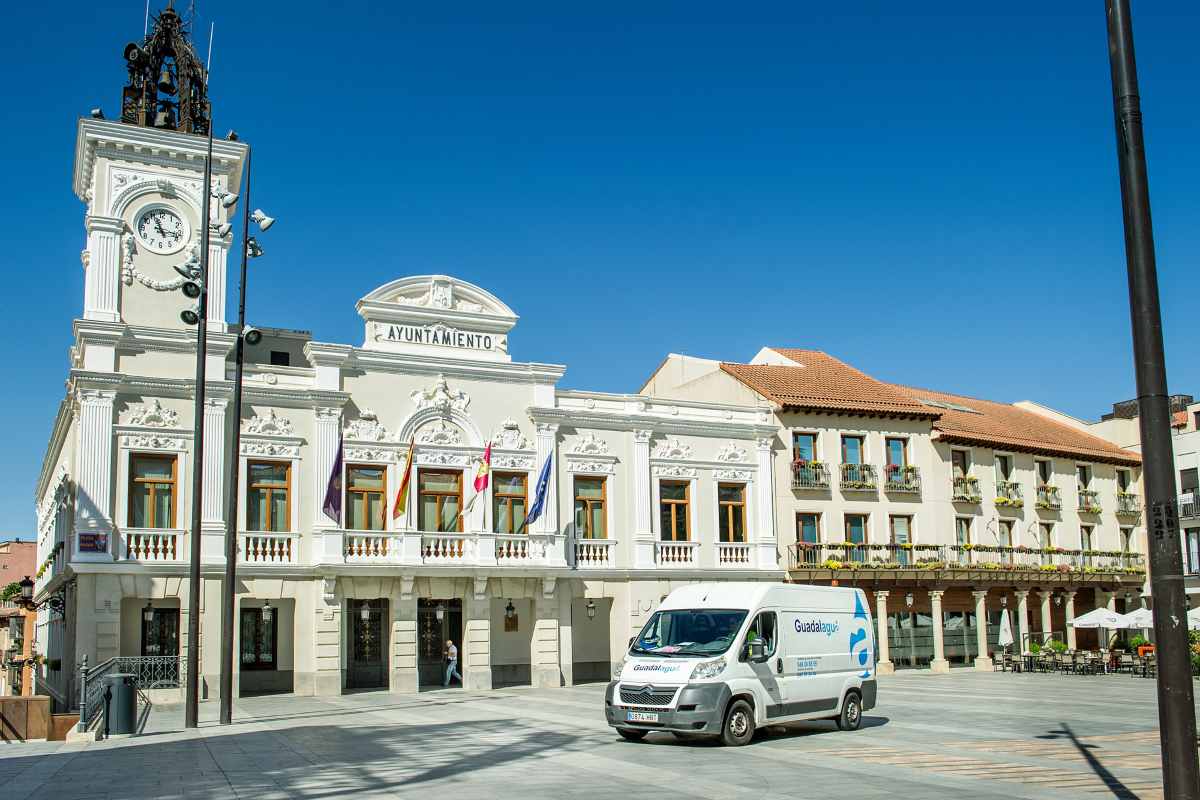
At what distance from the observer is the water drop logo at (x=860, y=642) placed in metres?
20.9

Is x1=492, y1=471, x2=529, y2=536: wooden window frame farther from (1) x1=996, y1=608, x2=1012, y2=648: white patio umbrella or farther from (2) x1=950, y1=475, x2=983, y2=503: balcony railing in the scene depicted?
(1) x1=996, y1=608, x2=1012, y2=648: white patio umbrella

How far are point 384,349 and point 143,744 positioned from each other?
16119 mm

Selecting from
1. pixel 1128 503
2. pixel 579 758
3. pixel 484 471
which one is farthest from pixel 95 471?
pixel 1128 503

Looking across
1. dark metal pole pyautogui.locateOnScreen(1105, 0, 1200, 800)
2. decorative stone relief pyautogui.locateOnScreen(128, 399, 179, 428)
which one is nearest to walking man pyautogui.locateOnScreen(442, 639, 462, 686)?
decorative stone relief pyautogui.locateOnScreen(128, 399, 179, 428)

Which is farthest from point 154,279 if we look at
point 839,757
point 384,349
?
point 839,757

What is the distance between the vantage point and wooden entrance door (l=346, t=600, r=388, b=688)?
34.3 metres

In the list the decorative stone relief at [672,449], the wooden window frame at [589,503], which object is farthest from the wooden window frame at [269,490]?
the decorative stone relief at [672,449]

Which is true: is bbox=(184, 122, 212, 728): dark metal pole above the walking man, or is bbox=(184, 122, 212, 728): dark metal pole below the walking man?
above

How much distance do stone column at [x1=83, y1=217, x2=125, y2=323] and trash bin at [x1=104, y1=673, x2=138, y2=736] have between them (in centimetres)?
1331

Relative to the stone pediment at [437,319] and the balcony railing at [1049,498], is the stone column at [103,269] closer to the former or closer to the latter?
the stone pediment at [437,319]

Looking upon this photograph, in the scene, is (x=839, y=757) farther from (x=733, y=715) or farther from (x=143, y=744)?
(x=143, y=744)

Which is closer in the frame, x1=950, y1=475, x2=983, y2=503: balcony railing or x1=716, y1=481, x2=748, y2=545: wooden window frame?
x1=716, y1=481, x2=748, y2=545: wooden window frame

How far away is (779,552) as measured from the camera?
1540 inches

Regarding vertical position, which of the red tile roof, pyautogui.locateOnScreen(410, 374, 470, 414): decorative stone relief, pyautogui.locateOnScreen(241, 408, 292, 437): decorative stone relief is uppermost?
the red tile roof
